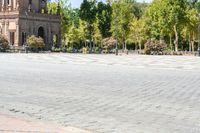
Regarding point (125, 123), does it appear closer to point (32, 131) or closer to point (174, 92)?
point (32, 131)

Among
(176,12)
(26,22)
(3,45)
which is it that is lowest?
(3,45)

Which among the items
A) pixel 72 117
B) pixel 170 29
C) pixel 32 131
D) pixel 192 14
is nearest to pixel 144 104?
pixel 72 117

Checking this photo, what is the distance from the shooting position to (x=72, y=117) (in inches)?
391

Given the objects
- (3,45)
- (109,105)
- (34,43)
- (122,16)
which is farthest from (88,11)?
(109,105)

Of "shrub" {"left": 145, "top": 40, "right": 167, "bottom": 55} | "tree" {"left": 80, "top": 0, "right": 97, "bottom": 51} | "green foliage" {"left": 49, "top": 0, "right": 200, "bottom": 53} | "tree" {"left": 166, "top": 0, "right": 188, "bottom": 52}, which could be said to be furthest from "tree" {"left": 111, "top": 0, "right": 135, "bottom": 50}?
"shrub" {"left": 145, "top": 40, "right": 167, "bottom": 55}

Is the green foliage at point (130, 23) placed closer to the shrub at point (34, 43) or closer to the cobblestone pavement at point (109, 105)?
the shrub at point (34, 43)

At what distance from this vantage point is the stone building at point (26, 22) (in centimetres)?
8275

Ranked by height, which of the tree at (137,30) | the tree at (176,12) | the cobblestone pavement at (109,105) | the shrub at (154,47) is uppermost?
the tree at (176,12)

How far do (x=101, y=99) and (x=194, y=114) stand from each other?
3.24 meters

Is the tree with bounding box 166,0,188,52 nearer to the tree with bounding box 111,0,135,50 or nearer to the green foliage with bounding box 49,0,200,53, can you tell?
the green foliage with bounding box 49,0,200,53

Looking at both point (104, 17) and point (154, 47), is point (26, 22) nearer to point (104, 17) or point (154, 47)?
point (104, 17)

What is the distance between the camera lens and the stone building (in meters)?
82.8

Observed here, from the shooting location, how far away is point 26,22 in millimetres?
83875

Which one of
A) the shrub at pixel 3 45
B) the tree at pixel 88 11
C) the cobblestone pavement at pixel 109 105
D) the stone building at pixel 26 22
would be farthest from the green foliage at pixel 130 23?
the cobblestone pavement at pixel 109 105
